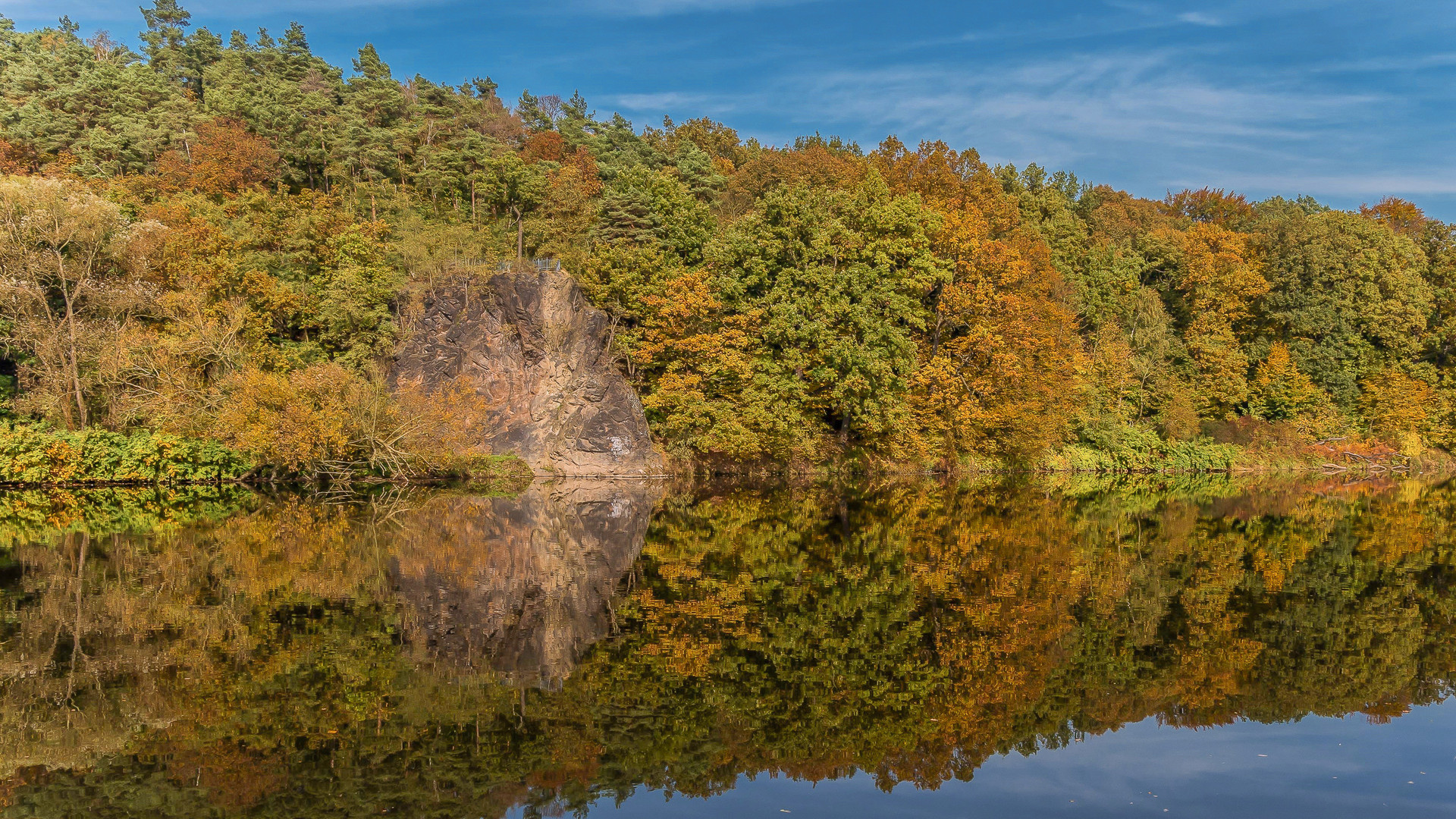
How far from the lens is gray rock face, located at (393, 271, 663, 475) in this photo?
4016 cm

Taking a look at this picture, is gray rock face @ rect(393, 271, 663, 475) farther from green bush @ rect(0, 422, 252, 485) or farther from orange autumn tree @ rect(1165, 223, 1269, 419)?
orange autumn tree @ rect(1165, 223, 1269, 419)

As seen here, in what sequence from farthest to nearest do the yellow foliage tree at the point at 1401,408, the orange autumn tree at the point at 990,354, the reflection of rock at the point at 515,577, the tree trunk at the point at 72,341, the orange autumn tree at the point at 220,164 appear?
the yellow foliage tree at the point at 1401,408 → the orange autumn tree at the point at 220,164 → the orange autumn tree at the point at 990,354 → the tree trunk at the point at 72,341 → the reflection of rock at the point at 515,577

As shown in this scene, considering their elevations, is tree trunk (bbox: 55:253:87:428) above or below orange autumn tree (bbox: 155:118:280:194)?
below

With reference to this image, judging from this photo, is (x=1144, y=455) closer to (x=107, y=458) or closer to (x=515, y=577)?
(x=515, y=577)

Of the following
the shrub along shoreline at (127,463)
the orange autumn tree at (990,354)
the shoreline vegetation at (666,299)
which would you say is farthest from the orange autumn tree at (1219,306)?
the shrub along shoreline at (127,463)

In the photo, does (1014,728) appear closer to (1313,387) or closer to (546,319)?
(546,319)

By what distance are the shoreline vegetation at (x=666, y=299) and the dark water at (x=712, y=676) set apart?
13.9 metres

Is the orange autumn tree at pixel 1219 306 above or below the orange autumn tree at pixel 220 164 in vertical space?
below

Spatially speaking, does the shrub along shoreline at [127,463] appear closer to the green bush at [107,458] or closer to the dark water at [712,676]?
the green bush at [107,458]

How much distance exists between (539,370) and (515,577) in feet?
81.5

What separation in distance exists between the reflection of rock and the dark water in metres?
0.11

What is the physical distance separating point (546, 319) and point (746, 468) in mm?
11902

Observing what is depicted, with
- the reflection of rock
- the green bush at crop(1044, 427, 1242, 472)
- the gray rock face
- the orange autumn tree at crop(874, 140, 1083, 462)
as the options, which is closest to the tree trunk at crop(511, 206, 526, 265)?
the gray rock face

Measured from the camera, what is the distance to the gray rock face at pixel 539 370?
132 ft
